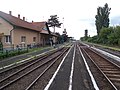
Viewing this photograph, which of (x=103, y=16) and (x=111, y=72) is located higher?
(x=103, y=16)

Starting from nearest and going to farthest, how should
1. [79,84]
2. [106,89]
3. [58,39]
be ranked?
[106,89], [79,84], [58,39]

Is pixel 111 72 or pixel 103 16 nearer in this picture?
pixel 111 72

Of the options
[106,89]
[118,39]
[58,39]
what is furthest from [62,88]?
[58,39]

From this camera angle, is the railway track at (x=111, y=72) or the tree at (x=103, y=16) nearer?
the railway track at (x=111, y=72)

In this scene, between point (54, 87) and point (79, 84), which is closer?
point (54, 87)

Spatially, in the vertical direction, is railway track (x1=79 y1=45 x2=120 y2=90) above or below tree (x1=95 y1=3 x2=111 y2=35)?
below

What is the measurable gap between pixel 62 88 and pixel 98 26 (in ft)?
221

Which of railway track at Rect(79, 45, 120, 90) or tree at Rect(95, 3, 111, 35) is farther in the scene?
tree at Rect(95, 3, 111, 35)

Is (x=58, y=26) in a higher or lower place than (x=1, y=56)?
higher

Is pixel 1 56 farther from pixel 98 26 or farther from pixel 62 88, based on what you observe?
pixel 98 26

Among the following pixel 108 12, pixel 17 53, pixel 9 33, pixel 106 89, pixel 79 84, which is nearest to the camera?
pixel 106 89

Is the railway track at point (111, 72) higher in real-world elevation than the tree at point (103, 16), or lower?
lower

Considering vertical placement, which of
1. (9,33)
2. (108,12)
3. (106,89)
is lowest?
(106,89)

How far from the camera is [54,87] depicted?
8.57 metres
